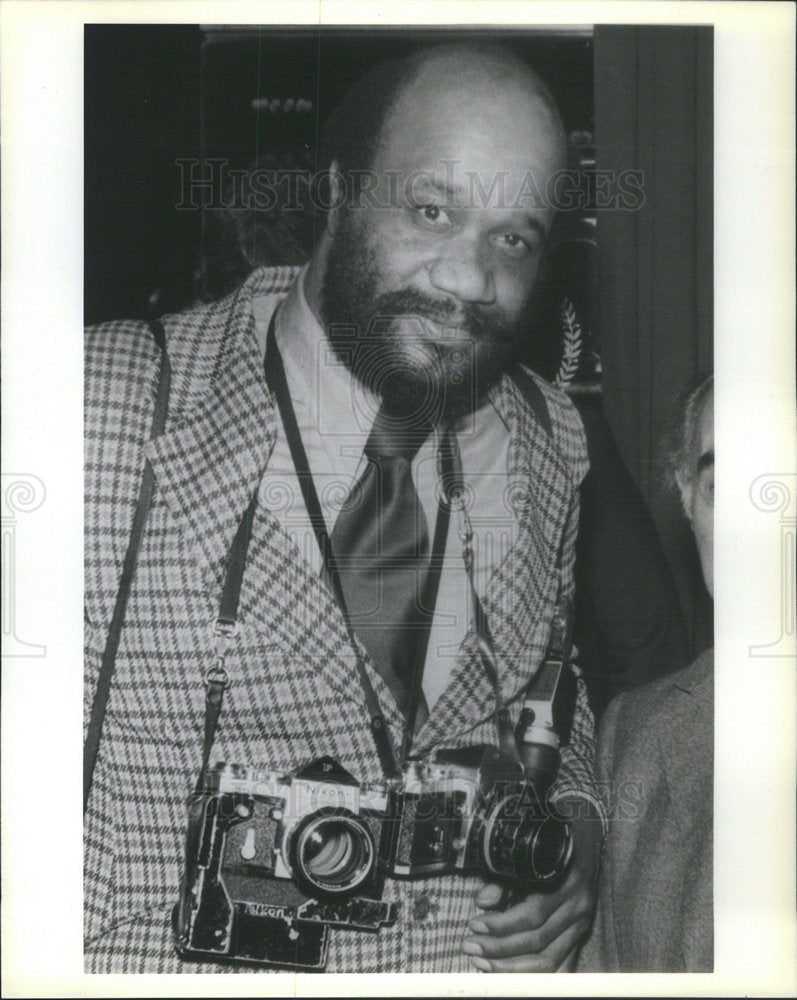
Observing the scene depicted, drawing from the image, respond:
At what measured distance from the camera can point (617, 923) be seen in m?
2.25

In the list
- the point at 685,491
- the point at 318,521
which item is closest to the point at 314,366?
the point at 318,521

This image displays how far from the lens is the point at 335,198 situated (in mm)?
2197

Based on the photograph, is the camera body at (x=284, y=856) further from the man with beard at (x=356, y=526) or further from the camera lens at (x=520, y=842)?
the camera lens at (x=520, y=842)

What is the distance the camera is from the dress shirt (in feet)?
7.22

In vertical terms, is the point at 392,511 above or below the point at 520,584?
above

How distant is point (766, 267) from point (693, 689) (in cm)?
88

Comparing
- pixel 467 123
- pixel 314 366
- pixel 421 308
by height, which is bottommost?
pixel 314 366

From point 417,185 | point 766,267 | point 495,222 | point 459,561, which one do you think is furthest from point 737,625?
point 417,185

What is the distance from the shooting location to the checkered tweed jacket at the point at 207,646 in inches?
84.8

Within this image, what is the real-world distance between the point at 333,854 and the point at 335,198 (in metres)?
1.29

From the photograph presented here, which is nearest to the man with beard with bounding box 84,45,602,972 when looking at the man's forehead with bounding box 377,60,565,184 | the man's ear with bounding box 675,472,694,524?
the man's forehead with bounding box 377,60,565,184

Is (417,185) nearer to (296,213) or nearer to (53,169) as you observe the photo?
(296,213)

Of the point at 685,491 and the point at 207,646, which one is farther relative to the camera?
the point at 685,491

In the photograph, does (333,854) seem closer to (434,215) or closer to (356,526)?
(356,526)
